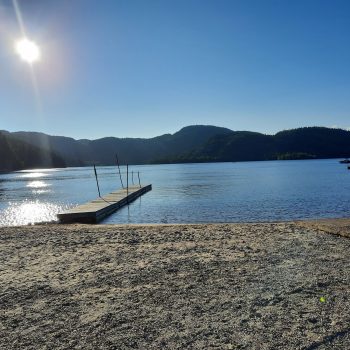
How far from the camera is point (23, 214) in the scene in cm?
2817

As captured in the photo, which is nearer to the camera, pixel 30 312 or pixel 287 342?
pixel 287 342

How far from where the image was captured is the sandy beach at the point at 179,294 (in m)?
5.18

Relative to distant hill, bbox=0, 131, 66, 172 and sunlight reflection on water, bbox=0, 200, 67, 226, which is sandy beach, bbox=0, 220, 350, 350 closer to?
sunlight reflection on water, bbox=0, 200, 67, 226

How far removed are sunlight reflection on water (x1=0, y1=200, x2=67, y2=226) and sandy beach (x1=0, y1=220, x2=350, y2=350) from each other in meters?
13.4

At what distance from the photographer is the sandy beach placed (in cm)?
518

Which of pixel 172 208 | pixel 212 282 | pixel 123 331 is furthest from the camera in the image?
pixel 172 208

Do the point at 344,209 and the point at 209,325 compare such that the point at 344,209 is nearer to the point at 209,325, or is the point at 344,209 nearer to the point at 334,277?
the point at 334,277

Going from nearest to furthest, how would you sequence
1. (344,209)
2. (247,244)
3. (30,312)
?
(30,312), (247,244), (344,209)

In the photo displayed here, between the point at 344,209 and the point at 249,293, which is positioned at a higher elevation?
the point at 249,293

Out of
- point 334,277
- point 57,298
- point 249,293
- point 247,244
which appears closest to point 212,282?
point 249,293

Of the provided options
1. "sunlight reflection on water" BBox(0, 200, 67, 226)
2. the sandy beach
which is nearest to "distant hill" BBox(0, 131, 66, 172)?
"sunlight reflection on water" BBox(0, 200, 67, 226)

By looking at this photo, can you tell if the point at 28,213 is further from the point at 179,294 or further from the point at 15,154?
the point at 15,154

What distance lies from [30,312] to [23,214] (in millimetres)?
23563

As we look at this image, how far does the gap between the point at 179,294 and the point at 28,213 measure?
2438cm
